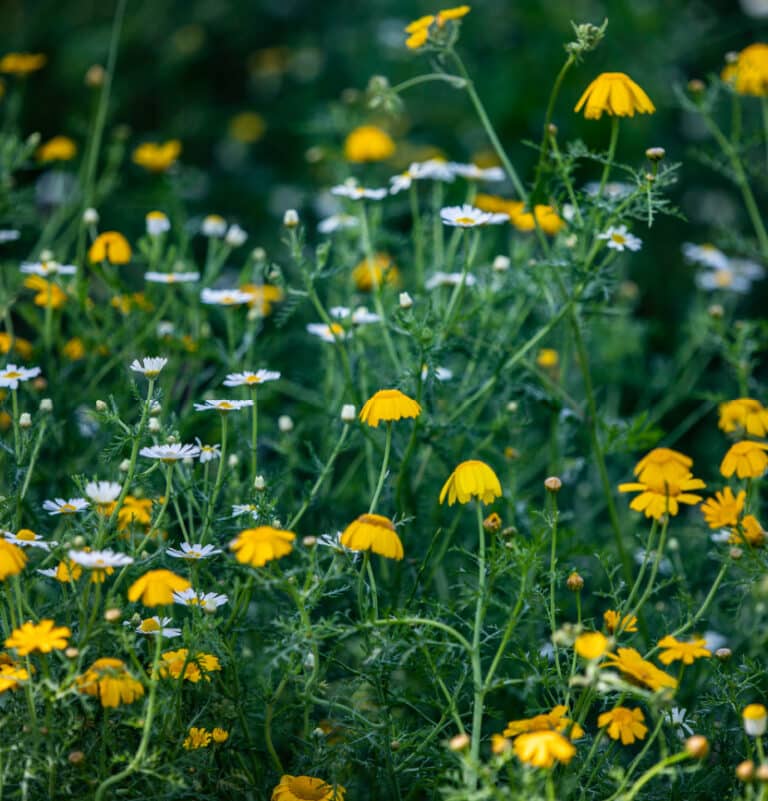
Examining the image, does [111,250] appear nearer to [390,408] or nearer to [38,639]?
[390,408]

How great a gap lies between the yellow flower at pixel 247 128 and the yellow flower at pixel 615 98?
7.46ft

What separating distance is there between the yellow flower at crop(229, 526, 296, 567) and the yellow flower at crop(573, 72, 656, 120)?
70 cm

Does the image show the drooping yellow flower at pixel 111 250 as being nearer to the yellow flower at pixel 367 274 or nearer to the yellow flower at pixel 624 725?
the yellow flower at pixel 367 274

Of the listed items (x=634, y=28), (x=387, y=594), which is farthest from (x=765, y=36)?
(x=387, y=594)

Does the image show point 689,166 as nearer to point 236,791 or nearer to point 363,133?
point 363,133

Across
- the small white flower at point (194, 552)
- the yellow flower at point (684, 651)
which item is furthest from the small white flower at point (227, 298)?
the yellow flower at point (684, 651)

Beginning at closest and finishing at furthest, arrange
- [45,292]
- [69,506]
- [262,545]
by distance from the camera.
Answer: [262,545], [69,506], [45,292]

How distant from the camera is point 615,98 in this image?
1471 mm

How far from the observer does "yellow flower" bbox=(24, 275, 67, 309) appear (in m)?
1.92

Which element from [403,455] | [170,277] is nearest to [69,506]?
[403,455]

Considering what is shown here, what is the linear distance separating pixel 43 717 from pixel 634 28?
2.65 metres

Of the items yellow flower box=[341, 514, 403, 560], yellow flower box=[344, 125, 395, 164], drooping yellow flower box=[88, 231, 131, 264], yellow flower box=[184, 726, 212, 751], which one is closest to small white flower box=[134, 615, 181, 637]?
yellow flower box=[184, 726, 212, 751]

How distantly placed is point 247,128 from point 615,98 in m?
2.34

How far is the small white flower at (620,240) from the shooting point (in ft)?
5.32
